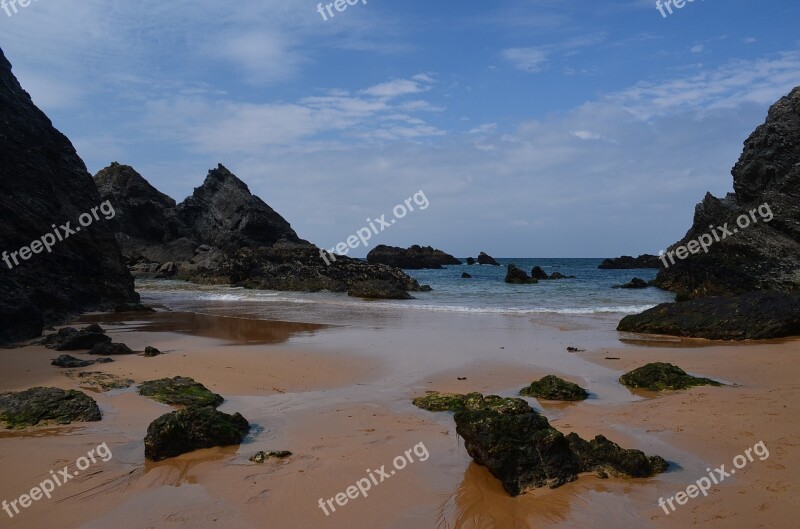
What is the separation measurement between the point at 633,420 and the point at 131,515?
5157 mm

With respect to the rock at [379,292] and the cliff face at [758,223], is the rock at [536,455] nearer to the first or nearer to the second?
the cliff face at [758,223]

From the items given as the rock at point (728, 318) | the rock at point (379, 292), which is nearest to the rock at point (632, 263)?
the rock at point (379, 292)

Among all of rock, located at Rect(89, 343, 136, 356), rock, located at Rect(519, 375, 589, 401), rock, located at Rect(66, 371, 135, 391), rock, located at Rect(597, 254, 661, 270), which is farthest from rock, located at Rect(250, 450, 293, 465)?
rock, located at Rect(597, 254, 661, 270)

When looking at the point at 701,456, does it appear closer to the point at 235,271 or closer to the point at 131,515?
the point at 131,515

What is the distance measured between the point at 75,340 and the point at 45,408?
4890mm

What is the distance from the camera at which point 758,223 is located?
2194 centimetres


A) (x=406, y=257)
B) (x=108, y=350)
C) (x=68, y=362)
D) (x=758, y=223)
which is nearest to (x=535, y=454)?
(x=68, y=362)

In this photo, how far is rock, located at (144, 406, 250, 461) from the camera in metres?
4.93

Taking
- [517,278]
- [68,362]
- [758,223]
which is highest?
[758,223]

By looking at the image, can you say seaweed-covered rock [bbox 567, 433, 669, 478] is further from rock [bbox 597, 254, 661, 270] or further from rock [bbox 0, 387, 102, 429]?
rock [bbox 597, 254, 661, 270]

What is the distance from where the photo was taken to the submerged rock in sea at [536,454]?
14.5 feet

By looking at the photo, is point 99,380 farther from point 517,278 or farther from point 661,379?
point 517,278

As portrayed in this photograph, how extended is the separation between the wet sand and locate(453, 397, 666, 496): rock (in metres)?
0.12

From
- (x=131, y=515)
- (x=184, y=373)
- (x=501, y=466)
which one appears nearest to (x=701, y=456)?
(x=501, y=466)
